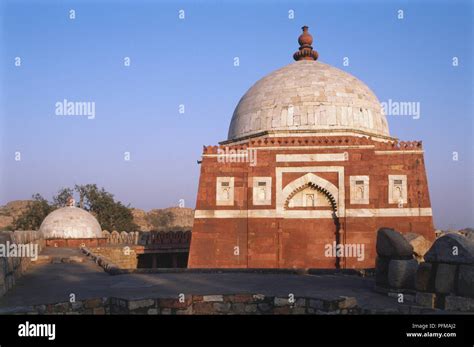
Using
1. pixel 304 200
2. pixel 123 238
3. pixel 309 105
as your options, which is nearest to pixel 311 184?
pixel 304 200

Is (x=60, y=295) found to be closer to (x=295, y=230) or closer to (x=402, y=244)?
(x=402, y=244)

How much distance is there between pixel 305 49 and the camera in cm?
2511

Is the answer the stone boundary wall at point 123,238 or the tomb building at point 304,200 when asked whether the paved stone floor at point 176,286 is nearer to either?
the tomb building at point 304,200

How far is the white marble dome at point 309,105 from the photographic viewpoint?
21.0 meters

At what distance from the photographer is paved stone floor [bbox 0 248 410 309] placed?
8.68 m

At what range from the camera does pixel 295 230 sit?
60.5 ft

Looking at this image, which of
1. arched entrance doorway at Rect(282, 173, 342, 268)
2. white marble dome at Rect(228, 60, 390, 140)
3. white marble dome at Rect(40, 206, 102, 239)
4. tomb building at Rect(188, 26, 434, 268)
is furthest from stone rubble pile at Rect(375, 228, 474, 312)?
white marble dome at Rect(40, 206, 102, 239)

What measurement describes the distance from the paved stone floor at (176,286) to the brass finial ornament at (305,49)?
14962mm

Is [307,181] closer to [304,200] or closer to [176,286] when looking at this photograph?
[304,200]

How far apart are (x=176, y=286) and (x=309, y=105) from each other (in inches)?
506

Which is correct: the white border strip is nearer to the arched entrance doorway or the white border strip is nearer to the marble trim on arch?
the arched entrance doorway

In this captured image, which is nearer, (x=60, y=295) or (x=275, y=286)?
(x=60, y=295)
